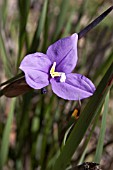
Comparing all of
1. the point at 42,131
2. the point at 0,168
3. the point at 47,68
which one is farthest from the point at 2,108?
the point at 47,68

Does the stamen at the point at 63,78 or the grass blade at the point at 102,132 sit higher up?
the stamen at the point at 63,78

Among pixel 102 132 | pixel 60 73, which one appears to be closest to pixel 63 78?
pixel 60 73

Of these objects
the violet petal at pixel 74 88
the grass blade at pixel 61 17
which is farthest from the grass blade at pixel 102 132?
the grass blade at pixel 61 17

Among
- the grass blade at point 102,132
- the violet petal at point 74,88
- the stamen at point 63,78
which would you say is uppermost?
the stamen at point 63,78

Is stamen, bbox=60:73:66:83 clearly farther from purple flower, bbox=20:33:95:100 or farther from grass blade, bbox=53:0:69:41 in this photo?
grass blade, bbox=53:0:69:41

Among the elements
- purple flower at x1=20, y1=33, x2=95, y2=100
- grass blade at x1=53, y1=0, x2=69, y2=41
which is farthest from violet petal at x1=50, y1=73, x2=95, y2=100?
grass blade at x1=53, y1=0, x2=69, y2=41

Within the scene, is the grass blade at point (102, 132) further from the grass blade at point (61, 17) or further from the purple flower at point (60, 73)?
the grass blade at point (61, 17)

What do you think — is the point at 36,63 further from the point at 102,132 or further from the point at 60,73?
the point at 102,132
